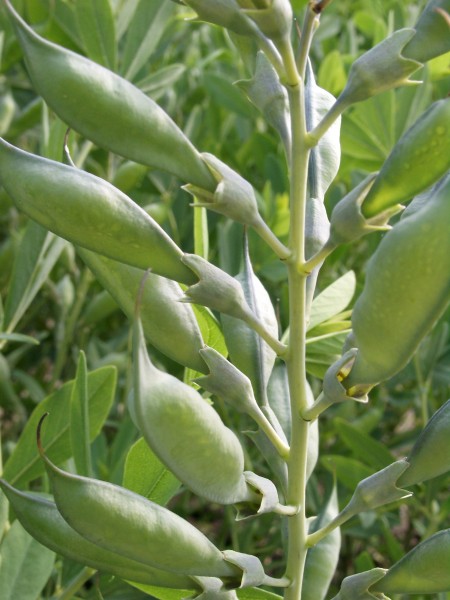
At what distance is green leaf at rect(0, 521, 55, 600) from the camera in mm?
760

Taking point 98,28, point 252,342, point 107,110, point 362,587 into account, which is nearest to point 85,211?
point 107,110

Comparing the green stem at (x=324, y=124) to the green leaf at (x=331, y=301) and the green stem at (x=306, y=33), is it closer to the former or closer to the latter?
the green stem at (x=306, y=33)

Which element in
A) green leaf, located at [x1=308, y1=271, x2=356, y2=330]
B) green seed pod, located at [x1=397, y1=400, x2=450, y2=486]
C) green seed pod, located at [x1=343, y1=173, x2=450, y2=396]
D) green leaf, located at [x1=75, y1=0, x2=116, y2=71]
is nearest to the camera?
green seed pod, located at [x1=343, y1=173, x2=450, y2=396]

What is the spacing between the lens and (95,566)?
1.83ft

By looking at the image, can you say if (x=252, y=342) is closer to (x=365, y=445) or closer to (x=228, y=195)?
(x=228, y=195)

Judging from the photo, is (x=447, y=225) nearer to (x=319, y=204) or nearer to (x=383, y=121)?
(x=319, y=204)

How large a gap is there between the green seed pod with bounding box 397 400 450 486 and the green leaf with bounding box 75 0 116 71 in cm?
68

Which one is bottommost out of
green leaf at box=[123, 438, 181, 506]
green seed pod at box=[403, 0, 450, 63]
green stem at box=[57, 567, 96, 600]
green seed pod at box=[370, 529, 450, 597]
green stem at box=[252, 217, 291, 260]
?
green stem at box=[57, 567, 96, 600]

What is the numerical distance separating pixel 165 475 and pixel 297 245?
22 centimetres

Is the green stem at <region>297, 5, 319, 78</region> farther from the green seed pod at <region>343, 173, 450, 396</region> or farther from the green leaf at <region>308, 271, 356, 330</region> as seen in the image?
the green leaf at <region>308, 271, 356, 330</region>

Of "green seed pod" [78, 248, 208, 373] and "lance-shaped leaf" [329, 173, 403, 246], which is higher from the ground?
"lance-shaped leaf" [329, 173, 403, 246]

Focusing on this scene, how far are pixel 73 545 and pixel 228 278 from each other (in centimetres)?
18

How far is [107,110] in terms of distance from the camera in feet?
1.68

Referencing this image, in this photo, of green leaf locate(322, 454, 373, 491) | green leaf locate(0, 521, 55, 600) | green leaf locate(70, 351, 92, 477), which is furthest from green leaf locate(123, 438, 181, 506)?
green leaf locate(322, 454, 373, 491)
